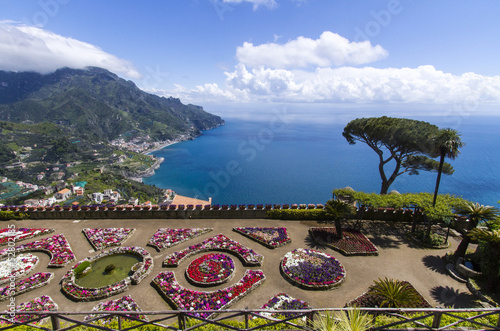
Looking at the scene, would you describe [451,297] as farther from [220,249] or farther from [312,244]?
[220,249]

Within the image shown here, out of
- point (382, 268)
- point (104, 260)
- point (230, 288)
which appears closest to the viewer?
point (230, 288)

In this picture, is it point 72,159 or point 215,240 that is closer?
point 215,240

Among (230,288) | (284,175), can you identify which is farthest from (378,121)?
(284,175)

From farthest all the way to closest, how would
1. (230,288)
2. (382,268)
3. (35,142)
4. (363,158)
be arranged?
(35,142)
(363,158)
(382,268)
(230,288)

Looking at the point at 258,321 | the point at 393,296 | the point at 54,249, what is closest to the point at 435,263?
the point at 393,296

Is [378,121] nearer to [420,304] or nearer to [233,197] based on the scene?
[420,304]

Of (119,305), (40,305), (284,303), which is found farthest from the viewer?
(40,305)

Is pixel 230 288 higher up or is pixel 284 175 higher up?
pixel 230 288
